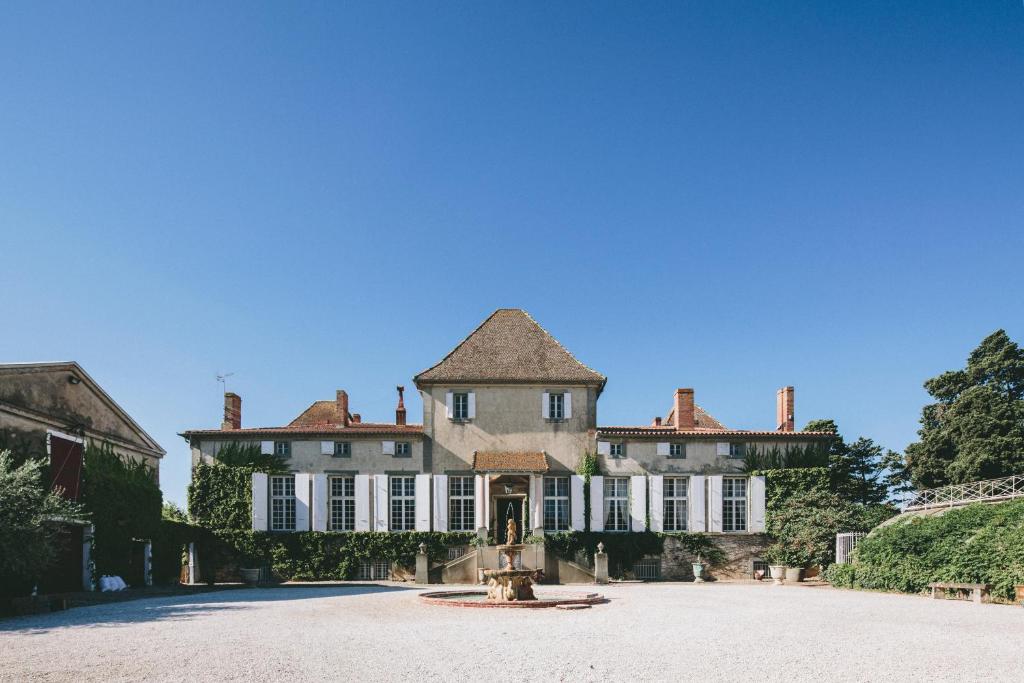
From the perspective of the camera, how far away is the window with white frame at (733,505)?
93.3ft

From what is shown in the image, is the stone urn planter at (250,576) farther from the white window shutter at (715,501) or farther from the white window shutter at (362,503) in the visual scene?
the white window shutter at (715,501)

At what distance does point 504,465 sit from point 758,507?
8638mm

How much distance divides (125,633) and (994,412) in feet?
113

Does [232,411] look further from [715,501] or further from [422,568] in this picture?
[715,501]

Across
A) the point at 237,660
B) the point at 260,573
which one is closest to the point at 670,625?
the point at 237,660

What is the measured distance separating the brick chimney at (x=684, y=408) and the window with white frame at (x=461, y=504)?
788 centimetres

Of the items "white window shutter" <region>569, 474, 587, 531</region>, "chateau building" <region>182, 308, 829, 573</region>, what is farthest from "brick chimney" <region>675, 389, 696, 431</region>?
"white window shutter" <region>569, 474, 587, 531</region>

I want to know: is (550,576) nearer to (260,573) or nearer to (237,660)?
(260,573)

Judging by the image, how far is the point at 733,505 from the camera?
93.6 feet

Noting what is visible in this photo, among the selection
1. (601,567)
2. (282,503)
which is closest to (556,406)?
(601,567)

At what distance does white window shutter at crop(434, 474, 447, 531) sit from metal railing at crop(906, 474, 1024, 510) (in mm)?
15276

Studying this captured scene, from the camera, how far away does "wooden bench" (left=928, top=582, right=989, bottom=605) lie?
1739 cm

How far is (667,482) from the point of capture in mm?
28594

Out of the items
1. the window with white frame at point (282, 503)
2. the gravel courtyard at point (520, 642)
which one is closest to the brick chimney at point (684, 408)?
the gravel courtyard at point (520, 642)
